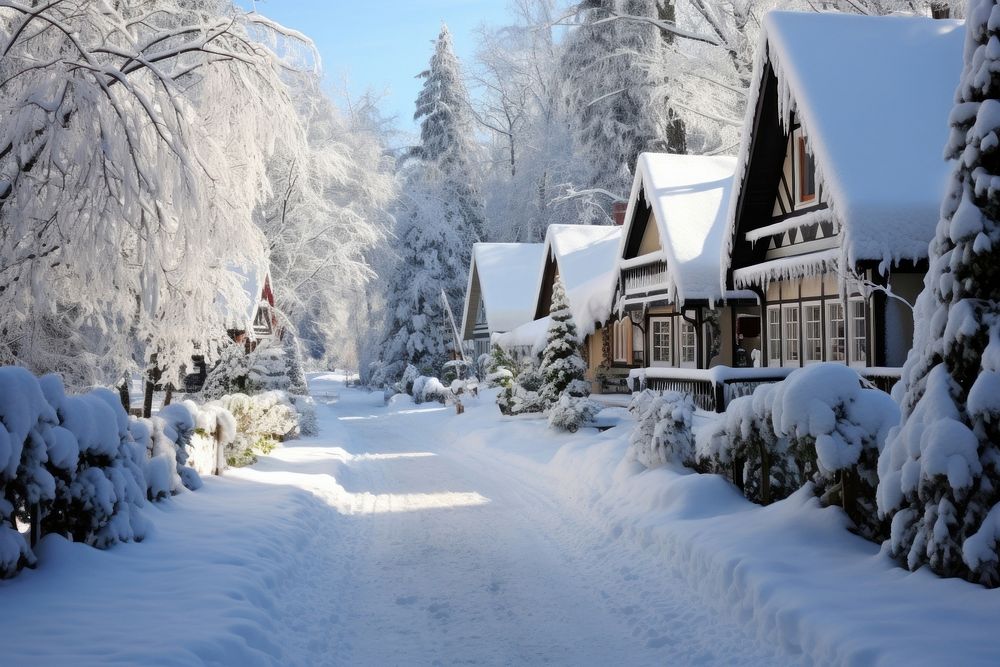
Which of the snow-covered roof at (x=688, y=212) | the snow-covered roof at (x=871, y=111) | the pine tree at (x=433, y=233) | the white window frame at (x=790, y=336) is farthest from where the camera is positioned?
the pine tree at (x=433, y=233)

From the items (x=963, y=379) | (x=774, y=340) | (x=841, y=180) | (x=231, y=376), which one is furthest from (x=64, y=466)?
(x=774, y=340)

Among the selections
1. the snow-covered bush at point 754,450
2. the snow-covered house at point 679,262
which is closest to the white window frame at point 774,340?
the snow-covered house at point 679,262

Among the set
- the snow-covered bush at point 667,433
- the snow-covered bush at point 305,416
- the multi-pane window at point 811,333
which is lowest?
the snow-covered bush at point 305,416

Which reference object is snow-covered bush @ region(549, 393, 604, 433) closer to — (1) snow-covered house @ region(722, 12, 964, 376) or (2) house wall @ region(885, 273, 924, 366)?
(1) snow-covered house @ region(722, 12, 964, 376)

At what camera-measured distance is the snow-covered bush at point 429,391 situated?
118 feet

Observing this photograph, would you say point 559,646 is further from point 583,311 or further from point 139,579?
point 583,311

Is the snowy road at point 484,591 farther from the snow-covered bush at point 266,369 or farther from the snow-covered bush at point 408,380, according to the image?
the snow-covered bush at point 408,380

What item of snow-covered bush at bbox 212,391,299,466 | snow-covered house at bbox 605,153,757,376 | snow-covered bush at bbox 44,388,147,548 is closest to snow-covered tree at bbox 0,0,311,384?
snow-covered bush at bbox 44,388,147,548

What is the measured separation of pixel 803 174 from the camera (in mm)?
17203

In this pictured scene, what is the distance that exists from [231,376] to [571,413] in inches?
317

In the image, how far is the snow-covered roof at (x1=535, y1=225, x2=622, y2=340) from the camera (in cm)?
2539

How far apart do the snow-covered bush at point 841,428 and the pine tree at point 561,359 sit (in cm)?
1213

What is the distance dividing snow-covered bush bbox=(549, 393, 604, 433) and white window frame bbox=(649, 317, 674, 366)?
6.84 m

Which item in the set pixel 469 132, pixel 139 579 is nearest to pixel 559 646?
pixel 139 579
